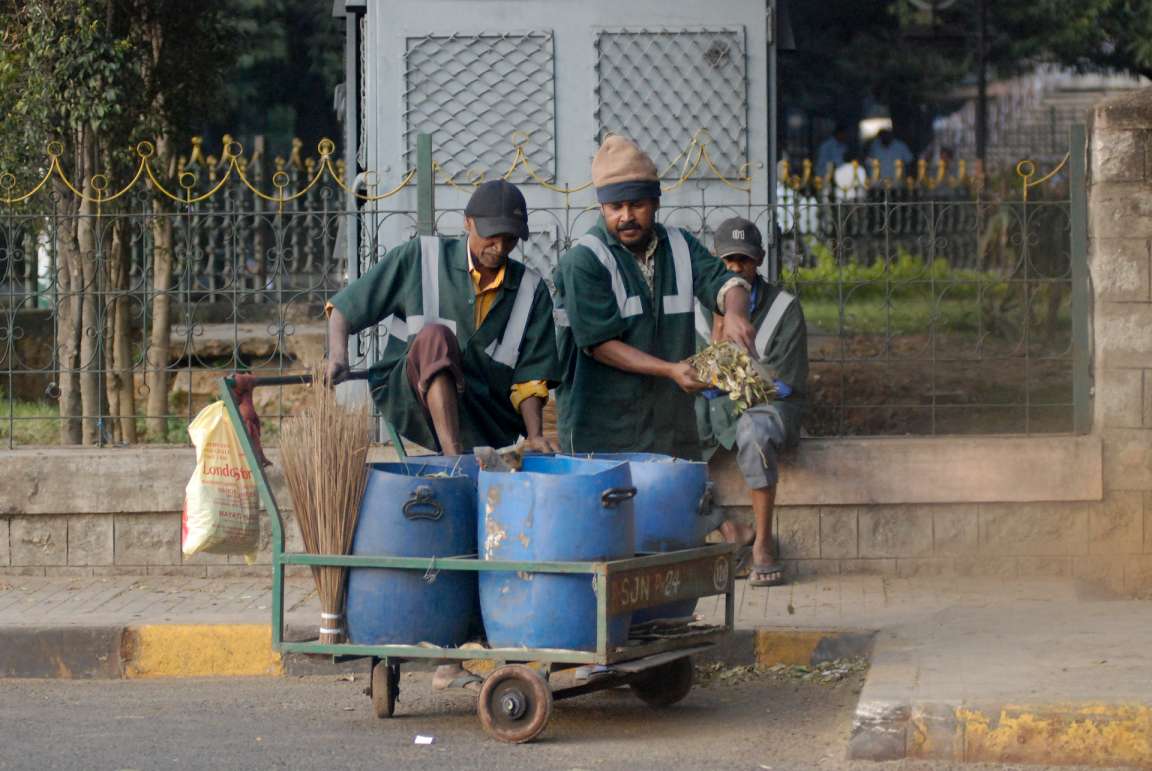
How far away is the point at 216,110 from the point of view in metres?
11.5

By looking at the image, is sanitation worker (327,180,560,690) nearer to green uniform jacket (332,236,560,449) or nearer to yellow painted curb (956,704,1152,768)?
green uniform jacket (332,236,560,449)

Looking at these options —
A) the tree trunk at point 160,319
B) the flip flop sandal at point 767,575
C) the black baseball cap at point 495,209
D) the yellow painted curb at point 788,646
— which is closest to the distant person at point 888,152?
the tree trunk at point 160,319

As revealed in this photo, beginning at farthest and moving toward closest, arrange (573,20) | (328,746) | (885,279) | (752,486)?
1. (573,20)
2. (885,279)
3. (752,486)
4. (328,746)

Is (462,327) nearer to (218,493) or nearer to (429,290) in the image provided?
(429,290)

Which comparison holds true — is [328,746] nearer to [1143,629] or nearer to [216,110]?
[1143,629]

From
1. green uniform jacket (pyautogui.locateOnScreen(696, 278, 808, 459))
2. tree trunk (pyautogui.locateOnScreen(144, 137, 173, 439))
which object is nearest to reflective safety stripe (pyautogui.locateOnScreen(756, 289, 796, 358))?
green uniform jacket (pyautogui.locateOnScreen(696, 278, 808, 459))

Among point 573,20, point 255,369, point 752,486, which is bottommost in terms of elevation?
point 752,486

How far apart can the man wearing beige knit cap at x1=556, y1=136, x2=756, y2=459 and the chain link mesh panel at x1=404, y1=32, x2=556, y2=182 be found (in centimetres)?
287

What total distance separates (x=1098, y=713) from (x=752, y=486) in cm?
267

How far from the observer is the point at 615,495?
17.6 ft

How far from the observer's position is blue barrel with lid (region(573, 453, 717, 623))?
5828mm

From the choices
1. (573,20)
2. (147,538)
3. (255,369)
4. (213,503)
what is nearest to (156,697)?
(213,503)

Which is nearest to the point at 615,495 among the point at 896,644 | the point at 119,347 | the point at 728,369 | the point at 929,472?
the point at 728,369

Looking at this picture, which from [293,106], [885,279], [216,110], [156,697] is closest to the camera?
[156,697]
